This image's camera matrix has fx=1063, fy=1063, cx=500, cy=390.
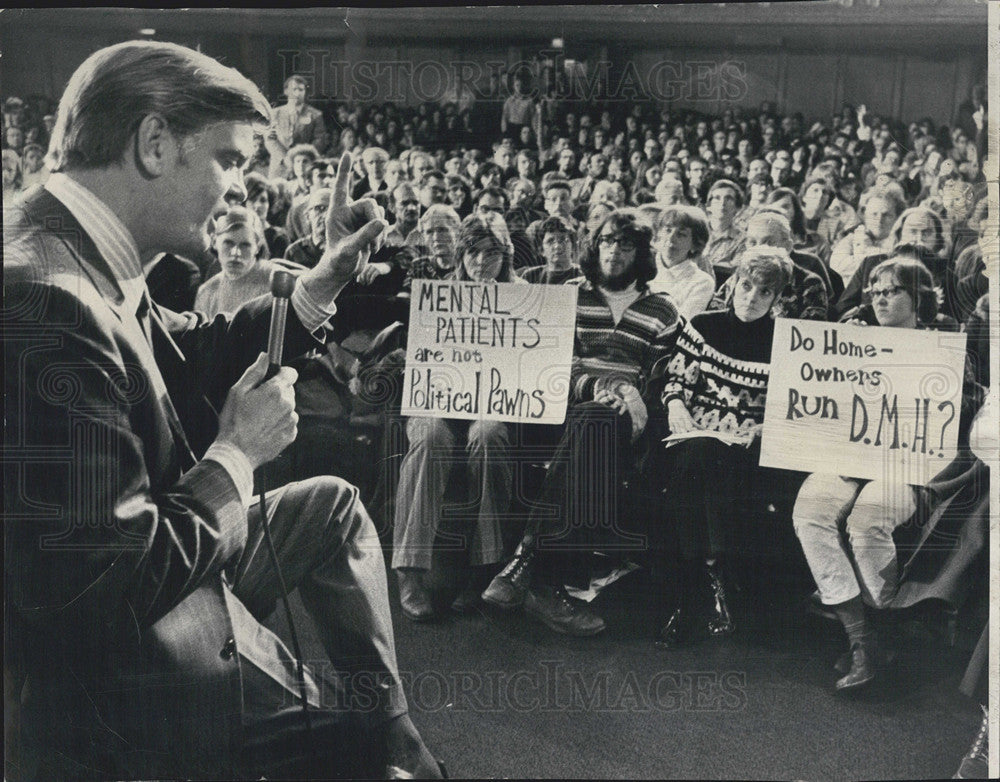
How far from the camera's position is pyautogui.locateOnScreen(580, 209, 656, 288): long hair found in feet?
12.0

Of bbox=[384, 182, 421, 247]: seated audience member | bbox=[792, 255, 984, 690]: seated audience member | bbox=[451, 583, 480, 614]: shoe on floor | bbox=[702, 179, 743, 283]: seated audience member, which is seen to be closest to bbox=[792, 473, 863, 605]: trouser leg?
bbox=[792, 255, 984, 690]: seated audience member

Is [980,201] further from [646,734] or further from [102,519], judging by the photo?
[102,519]

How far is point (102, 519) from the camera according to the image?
3604 mm

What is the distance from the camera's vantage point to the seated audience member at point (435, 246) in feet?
12.0

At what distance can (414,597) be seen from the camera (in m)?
3.67

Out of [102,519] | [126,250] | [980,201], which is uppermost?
[980,201]

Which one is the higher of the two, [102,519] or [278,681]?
[102,519]

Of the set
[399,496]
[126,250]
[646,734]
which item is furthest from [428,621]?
[126,250]

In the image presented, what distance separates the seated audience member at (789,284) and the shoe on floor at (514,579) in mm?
1081

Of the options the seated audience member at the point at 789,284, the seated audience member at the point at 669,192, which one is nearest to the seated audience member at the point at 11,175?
the seated audience member at the point at 669,192

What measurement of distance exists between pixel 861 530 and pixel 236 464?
7.06 ft

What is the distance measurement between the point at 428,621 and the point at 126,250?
1632 millimetres

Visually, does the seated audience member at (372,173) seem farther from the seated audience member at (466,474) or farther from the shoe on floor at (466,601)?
the shoe on floor at (466,601)

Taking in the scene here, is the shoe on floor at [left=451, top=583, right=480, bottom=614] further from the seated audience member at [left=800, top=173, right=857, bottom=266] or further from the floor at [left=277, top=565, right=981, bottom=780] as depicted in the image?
the seated audience member at [left=800, top=173, right=857, bottom=266]
